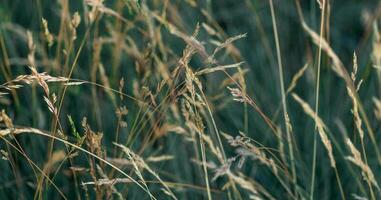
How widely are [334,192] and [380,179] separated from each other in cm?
12

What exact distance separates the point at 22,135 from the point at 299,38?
978 millimetres

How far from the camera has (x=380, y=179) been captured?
1.64m

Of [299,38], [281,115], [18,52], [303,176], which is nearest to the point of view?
[303,176]

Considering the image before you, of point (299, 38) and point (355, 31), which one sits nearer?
point (299, 38)

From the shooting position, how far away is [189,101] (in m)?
1.49

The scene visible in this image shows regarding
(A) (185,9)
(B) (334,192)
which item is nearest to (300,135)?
(B) (334,192)

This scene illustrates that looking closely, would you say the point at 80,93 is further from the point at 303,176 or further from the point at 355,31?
the point at 355,31

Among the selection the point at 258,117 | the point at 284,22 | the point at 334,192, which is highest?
the point at 284,22

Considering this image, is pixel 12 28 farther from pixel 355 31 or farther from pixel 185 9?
pixel 355 31

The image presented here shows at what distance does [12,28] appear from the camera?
1.92 metres

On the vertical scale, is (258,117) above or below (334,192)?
above

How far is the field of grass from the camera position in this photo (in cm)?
152

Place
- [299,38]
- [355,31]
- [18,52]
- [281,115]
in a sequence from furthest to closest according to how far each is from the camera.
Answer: [355,31]
[299,38]
[18,52]
[281,115]

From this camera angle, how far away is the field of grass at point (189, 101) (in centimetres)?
152
